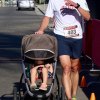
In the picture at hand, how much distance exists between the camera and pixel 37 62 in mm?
7777

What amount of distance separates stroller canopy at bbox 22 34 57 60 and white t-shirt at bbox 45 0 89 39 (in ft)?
0.87

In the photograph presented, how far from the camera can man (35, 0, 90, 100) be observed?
796 centimetres

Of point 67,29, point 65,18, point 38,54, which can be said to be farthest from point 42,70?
point 65,18

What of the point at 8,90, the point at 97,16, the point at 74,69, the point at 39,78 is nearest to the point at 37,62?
the point at 39,78

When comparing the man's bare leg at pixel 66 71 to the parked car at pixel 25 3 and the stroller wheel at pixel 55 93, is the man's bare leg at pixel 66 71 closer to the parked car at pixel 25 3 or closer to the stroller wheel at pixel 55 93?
the stroller wheel at pixel 55 93

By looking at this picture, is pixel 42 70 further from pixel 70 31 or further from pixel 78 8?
pixel 78 8

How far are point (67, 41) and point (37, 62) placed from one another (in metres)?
0.63

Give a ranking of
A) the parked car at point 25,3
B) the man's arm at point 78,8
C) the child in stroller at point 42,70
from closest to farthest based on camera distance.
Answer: the child in stroller at point 42,70, the man's arm at point 78,8, the parked car at point 25,3

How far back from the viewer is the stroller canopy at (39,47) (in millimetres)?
7711

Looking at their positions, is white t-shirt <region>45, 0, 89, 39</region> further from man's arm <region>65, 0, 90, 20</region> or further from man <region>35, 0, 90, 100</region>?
man's arm <region>65, 0, 90, 20</region>

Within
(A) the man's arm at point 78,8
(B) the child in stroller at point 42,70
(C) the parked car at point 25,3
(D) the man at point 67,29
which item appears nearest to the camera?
(B) the child in stroller at point 42,70

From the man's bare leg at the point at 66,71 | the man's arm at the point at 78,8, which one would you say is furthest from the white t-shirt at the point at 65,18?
the man's bare leg at the point at 66,71

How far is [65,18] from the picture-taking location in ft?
26.1

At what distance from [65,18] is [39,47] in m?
0.64
